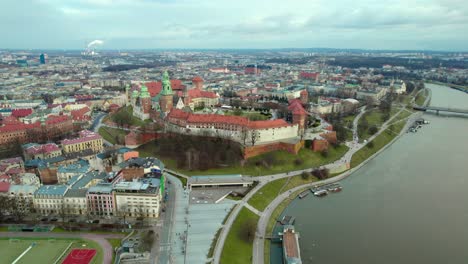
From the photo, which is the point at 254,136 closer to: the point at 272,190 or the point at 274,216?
the point at 272,190

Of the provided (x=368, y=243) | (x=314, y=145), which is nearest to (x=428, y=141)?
(x=314, y=145)

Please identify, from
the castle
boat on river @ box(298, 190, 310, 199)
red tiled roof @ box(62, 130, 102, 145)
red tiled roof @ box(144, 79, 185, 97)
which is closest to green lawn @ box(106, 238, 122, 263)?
boat on river @ box(298, 190, 310, 199)

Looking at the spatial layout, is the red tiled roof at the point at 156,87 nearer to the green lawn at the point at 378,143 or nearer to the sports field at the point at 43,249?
the green lawn at the point at 378,143

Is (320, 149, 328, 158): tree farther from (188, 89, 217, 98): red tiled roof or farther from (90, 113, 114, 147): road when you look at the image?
(90, 113, 114, 147): road

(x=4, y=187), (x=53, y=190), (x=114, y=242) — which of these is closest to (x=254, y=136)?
(x=114, y=242)

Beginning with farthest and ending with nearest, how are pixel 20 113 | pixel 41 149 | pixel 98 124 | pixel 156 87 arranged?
pixel 156 87, pixel 20 113, pixel 98 124, pixel 41 149

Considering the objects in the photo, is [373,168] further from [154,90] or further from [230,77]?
[230,77]
